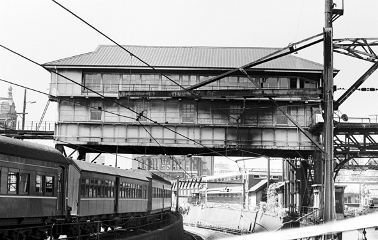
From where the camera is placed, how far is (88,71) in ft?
135

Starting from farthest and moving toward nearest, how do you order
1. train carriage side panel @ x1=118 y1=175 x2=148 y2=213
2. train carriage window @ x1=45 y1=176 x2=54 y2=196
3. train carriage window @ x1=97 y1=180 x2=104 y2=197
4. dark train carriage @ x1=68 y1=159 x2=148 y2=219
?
train carriage side panel @ x1=118 y1=175 x2=148 y2=213, train carriage window @ x1=97 y1=180 x2=104 y2=197, dark train carriage @ x1=68 y1=159 x2=148 y2=219, train carriage window @ x1=45 y1=176 x2=54 y2=196

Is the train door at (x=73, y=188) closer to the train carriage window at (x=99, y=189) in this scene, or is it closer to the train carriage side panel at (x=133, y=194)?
the train carriage window at (x=99, y=189)

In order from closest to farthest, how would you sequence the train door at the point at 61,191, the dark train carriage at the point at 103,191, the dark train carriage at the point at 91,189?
the train door at the point at 61,191 → the dark train carriage at the point at 91,189 → the dark train carriage at the point at 103,191

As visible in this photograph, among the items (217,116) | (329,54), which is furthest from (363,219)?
(217,116)

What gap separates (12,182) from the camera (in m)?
16.9

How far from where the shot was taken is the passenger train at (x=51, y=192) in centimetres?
1672

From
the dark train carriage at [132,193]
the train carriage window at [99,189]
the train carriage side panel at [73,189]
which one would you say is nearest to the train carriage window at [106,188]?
the train carriage window at [99,189]

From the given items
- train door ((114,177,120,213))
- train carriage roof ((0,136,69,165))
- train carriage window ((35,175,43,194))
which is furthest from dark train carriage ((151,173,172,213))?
train carriage window ((35,175,43,194))

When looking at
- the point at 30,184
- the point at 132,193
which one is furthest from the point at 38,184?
the point at 132,193

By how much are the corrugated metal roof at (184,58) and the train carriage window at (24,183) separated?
23027 mm

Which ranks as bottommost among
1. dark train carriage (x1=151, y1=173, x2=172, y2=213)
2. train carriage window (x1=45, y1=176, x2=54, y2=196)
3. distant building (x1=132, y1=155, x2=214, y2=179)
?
dark train carriage (x1=151, y1=173, x2=172, y2=213)

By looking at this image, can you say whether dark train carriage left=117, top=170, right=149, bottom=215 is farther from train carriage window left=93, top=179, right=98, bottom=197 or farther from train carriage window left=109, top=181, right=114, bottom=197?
train carriage window left=93, top=179, right=98, bottom=197

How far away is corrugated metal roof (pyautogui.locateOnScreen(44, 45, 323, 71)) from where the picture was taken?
40.8 metres

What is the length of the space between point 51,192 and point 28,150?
7.83ft
